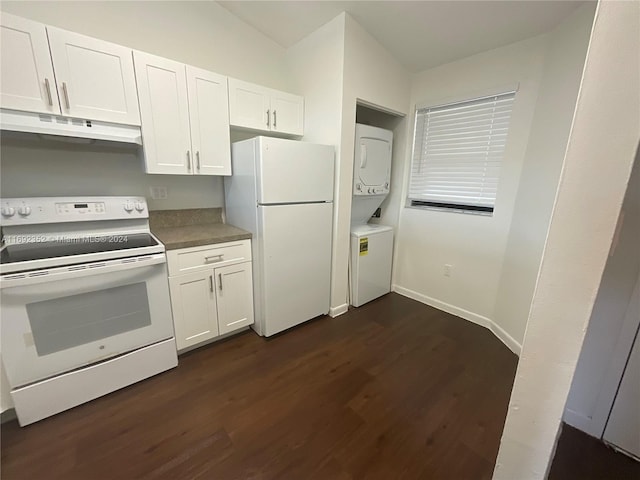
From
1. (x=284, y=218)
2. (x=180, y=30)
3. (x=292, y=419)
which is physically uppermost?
(x=180, y=30)

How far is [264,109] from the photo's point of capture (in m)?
2.26

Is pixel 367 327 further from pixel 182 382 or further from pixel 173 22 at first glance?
pixel 173 22

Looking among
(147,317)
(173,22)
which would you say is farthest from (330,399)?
(173,22)

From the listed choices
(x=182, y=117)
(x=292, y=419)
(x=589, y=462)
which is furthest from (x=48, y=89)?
(x=589, y=462)

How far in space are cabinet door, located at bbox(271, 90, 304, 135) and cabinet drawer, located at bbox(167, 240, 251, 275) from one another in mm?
1150

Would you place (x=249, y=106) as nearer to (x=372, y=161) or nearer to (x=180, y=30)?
(x=180, y=30)

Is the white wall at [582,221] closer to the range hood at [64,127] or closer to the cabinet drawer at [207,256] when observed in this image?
the cabinet drawer at [207,256]

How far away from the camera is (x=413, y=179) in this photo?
288 centimetres

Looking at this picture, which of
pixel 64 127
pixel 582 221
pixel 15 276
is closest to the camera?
pixel 582 221

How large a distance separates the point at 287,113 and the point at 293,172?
77cm

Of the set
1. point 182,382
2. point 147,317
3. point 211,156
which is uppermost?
point 211,156

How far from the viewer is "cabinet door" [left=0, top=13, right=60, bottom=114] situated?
4.30 ft

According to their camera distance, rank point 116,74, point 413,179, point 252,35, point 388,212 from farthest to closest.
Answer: point 388,212
point 413,179
point 252,35
point 116,74

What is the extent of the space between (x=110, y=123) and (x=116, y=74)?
30 cm
